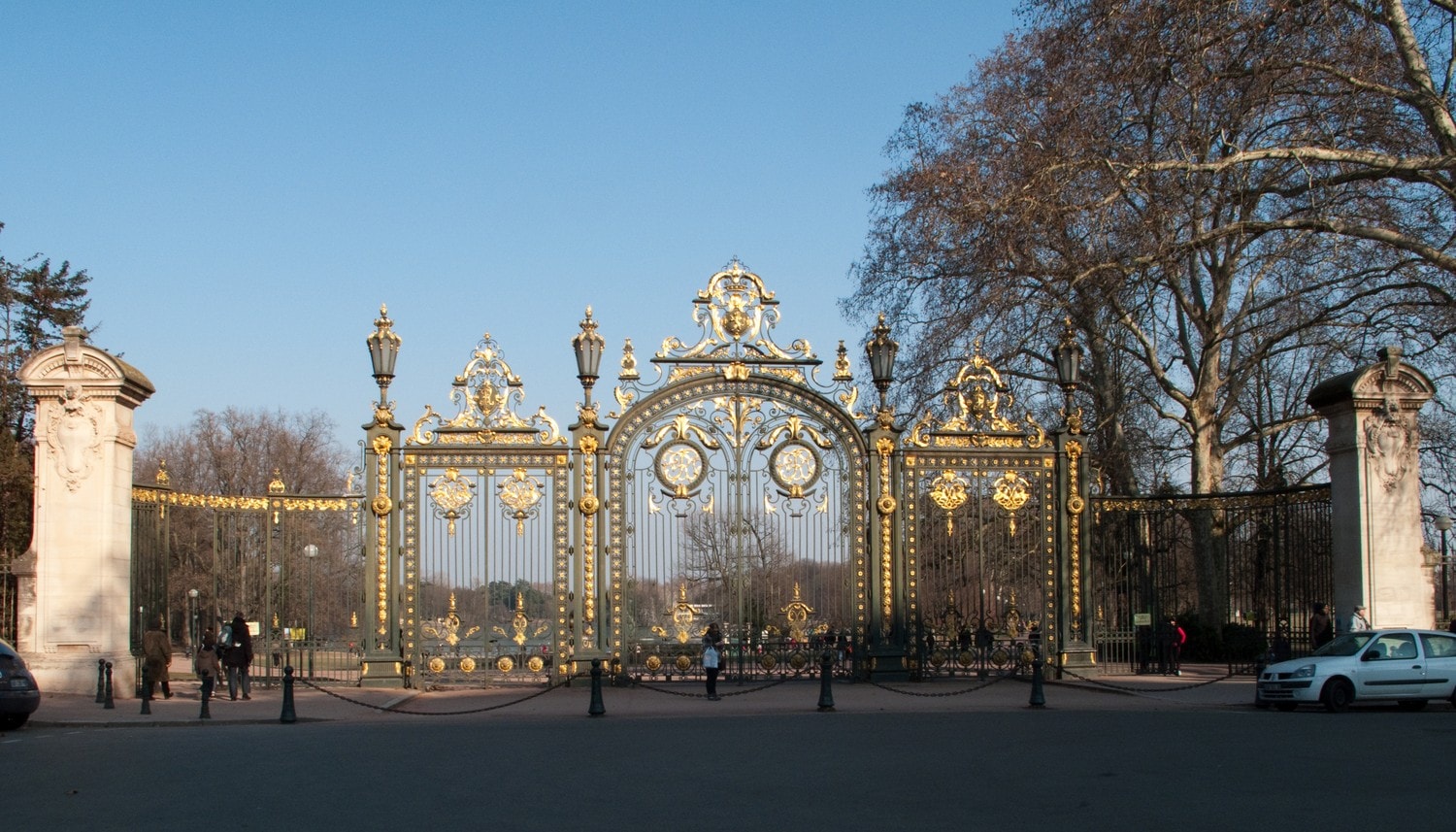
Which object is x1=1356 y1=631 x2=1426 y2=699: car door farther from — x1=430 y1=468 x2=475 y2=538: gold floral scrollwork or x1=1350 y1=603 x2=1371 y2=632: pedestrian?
x1=430 y1=468 x2=475 y2=538: gold floral scrollwork

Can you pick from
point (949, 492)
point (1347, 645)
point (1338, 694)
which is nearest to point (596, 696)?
point (949, 492)

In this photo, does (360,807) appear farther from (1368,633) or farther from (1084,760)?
(1368,633)

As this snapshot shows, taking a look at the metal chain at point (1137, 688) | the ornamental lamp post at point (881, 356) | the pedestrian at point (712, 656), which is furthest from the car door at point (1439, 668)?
the pedestrian at point (712, 656)

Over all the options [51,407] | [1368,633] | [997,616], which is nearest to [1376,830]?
[1368,633]

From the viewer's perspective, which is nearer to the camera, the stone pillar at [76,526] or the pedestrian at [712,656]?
the stone pillar at [76,526]

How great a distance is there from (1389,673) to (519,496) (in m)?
12.5

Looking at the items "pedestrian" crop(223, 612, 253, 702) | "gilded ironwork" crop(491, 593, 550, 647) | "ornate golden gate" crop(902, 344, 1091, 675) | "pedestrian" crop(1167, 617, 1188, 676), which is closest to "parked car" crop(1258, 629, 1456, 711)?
"ornate golden gate" crop(902, 344, 1091, 675)

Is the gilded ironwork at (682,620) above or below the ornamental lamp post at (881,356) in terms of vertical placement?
below

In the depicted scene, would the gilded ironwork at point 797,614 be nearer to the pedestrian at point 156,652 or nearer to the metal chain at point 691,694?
the metal chain at point 691,694

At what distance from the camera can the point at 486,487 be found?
74.5 feet

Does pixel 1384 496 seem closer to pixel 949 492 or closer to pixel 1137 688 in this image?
pixel 1137 688

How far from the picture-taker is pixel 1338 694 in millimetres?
18906

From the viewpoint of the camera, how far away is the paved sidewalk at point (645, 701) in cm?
1905

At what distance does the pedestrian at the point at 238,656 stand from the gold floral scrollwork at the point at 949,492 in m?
10.7
